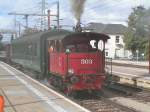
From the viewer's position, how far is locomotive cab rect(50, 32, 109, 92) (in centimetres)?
1759

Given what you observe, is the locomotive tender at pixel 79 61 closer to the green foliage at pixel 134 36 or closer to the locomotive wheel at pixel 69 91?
the locomotive wheel at pixel 69 91

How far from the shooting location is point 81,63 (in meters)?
17.7

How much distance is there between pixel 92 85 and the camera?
1773 cm

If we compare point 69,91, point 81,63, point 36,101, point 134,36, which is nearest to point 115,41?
point 134,36

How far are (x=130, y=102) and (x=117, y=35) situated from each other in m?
79.7

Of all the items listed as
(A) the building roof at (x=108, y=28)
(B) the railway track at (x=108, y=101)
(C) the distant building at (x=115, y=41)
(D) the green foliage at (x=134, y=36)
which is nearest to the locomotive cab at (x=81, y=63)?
(B) the railway track at (x=108, y=101)

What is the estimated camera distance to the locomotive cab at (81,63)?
693 inches

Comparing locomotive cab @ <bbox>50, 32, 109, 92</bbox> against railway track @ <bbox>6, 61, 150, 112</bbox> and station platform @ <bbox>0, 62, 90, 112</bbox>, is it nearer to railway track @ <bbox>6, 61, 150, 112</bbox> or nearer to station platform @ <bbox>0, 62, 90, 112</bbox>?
railway track @ <bbox>6, 61, 150, 112</bbox>

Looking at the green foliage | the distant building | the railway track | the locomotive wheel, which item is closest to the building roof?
the distant building

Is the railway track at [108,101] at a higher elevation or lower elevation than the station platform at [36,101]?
lower

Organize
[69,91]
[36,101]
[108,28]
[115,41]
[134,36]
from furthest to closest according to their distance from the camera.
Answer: [108,28] < [115,41] < [134,36] < [69,91] < [36,101]

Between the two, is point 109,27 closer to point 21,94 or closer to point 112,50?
point 112,50

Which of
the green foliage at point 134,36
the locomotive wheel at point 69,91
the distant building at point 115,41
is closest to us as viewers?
the locomotive wheel at point 69,91

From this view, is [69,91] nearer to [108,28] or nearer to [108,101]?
[108,101]
